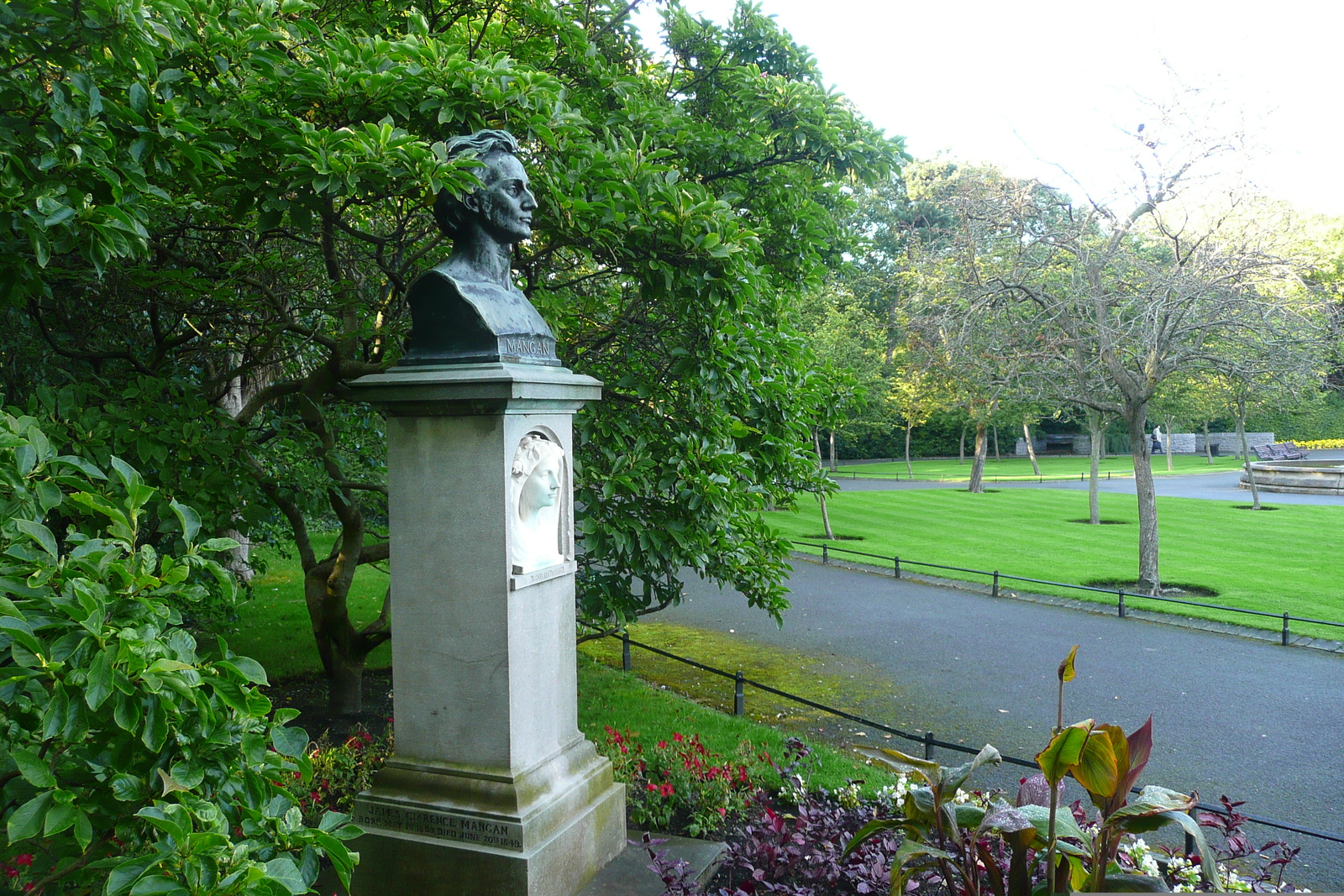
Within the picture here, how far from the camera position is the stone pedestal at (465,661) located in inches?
182

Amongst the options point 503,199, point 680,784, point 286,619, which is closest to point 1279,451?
point 286,619

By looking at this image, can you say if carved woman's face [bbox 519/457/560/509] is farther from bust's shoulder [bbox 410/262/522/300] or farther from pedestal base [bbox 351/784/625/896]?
pedestal base [bbox 351/784/625/896]

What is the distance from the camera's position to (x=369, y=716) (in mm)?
9258

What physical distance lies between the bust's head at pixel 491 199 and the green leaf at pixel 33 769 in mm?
3361

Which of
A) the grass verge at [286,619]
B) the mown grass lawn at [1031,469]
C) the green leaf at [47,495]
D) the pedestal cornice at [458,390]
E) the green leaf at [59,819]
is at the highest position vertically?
the pedestal cornice at [458,390]

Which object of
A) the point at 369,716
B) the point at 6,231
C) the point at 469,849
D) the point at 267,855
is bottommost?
the point at 369,716

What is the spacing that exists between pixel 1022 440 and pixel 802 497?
4262 cm

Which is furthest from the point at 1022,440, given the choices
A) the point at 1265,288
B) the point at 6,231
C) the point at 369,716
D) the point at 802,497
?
the point at 6,231

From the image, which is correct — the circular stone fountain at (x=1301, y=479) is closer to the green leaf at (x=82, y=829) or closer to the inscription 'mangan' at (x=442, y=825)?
the inscription 'mangan' at (x=442, y=825)

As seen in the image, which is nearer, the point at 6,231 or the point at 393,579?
the point at 6,231

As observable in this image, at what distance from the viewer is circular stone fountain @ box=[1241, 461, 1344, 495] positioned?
112 ft

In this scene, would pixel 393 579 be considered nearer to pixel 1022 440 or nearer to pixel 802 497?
pixel 802 497

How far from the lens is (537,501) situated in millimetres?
4973

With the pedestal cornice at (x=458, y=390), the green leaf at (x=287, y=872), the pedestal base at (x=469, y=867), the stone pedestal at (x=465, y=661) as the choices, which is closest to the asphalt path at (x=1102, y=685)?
the pedestal base at (x=469, y=867)
